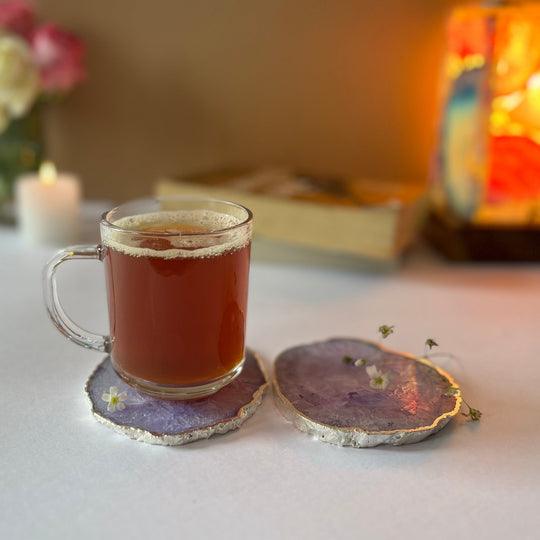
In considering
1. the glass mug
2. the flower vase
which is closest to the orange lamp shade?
the glass mug

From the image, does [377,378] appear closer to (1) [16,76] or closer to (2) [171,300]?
(2) [171,300]

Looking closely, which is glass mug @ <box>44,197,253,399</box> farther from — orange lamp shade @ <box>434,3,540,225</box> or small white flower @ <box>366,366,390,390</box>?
orange lamp shade @ <box>434,3,540,225</box>

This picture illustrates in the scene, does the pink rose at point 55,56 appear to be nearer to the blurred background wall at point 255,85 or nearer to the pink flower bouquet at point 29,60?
the pink flower bouquet at point 29,60

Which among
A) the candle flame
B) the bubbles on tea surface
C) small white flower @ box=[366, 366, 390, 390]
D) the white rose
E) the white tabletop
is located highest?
the white rose

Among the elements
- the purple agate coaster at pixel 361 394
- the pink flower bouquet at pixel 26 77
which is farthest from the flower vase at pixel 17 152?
the purple agate coaster at pixel 361 394

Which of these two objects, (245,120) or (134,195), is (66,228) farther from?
(245,120)

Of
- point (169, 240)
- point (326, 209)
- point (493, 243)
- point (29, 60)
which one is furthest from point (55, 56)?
point (493, 243)
